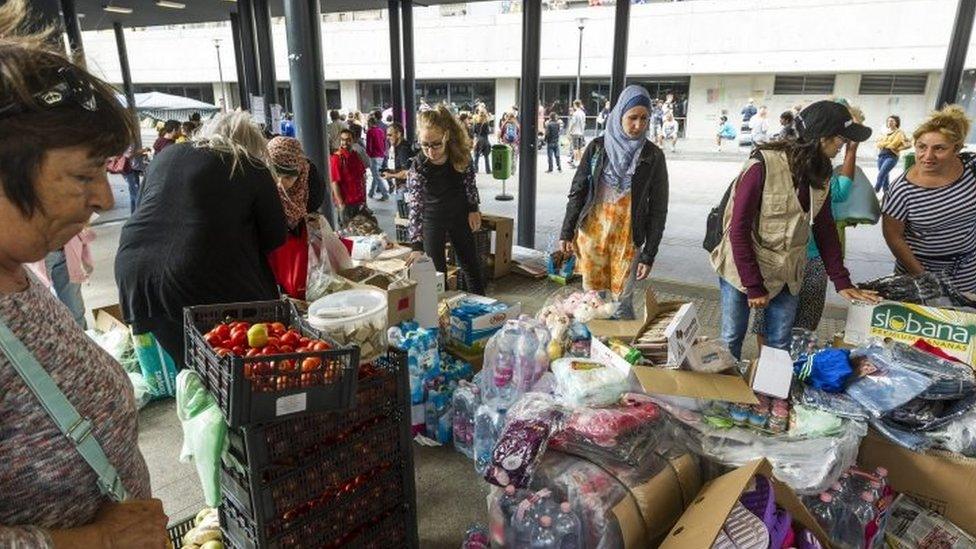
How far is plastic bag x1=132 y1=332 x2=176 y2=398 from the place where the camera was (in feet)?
10.4

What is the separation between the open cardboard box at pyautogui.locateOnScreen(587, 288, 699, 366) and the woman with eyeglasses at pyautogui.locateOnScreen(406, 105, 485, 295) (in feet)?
5.45

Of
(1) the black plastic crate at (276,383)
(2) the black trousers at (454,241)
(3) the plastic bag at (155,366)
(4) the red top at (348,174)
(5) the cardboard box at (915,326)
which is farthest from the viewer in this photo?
(4) the red top at (348,174)

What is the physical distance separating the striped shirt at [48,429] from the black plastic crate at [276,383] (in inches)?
14.6

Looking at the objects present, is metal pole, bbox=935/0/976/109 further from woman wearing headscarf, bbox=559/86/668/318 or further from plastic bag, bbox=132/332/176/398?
plastic bag, bbox=132/332/176/398

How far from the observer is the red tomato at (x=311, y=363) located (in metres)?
1.48

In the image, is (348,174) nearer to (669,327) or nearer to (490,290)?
(490,290)

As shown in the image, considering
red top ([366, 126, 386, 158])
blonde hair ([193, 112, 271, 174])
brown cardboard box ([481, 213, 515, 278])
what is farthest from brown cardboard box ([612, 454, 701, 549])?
red top ([366, 126, 386, 158])

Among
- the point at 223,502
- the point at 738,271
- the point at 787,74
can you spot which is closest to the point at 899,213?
the point at 738,271

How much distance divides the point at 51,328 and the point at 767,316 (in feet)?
9.54

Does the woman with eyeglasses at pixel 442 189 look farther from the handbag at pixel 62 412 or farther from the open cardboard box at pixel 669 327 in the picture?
the handbag at pixel 62 412

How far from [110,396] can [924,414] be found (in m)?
2.43

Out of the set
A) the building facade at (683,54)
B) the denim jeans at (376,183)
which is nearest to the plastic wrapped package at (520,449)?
the denim jeans at (376,183)

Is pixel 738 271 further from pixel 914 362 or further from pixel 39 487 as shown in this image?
pixel 39 487

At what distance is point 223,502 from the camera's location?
1.79 m
